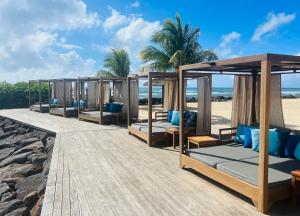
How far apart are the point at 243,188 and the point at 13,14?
15.0 meters

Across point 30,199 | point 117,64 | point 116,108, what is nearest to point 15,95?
point 117,64

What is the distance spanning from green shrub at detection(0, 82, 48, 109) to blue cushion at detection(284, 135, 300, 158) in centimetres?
2161

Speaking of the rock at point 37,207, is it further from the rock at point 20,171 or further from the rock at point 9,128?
the rock at point 9,128

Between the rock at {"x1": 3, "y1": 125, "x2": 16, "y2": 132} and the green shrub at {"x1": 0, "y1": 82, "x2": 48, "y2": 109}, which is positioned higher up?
the green shrub at {"x1": 0, "y1": 82, "x2": 48, "y2": 109}

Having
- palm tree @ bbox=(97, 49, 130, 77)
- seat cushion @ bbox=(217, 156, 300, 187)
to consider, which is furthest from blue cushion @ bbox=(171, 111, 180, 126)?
palm tree @ bbox=(97, 49, 130, 77)

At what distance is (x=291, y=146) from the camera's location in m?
5.42

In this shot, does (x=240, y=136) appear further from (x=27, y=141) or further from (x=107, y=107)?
(x=107, y=107)

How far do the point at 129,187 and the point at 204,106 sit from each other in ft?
13.1

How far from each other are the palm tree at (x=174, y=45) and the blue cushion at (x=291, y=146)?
39.7 ft

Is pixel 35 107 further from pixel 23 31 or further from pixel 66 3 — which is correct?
pixel 66 3

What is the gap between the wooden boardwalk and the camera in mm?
4266

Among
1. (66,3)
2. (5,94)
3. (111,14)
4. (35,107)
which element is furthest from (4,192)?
(5,94)

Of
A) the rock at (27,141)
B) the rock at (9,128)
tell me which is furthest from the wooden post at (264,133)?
the rock at (9,128)

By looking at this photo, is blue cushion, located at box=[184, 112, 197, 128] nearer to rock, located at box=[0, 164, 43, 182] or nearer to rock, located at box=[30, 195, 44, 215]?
rock, located at box=[0, 164, 43, 182]
